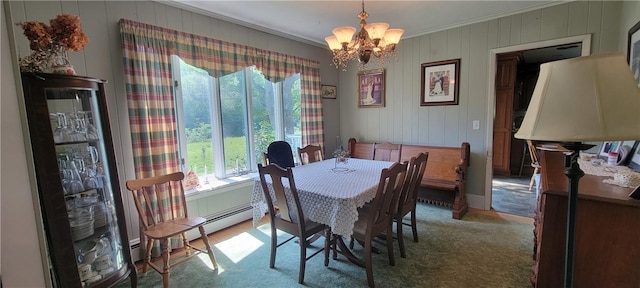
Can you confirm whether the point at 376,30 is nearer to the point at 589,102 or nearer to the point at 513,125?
the point at 589,102

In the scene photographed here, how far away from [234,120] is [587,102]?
10.4 ft

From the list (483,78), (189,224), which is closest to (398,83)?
(483,78)

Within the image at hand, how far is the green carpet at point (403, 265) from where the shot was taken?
2.11 m

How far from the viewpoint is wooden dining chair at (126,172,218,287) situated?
2064 mm

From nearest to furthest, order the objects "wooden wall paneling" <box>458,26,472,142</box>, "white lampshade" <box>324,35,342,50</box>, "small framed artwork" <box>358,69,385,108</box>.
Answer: "white lampshade" <box>324,35,342,50</box>, "wooden wall paneling" <box>458,26,472,142</box>, "small framed artwork" <box>358,69,385,108</box>

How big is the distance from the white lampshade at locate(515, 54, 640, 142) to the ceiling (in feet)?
7.05

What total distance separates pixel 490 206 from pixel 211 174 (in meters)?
3.61

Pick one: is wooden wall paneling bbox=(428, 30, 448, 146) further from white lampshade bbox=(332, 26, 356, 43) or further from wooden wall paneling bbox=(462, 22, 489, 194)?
white lampshade bbox=(332, 26, 356, 43)

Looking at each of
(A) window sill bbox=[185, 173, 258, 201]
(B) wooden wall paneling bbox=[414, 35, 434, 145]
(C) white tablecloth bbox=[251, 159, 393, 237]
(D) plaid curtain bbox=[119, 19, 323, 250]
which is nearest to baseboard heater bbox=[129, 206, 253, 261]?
(A) window sill bbox=[185, 173, 258, 201]

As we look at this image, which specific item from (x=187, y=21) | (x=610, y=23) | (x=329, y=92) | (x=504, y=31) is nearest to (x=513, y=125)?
(x=504, y=31)

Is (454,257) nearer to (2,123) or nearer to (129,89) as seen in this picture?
(2,123)

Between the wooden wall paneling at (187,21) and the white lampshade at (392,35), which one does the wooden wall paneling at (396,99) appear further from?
the wooden wall paneling at (187,21)

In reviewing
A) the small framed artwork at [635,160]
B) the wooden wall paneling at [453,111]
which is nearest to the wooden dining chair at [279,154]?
the wooden wall paneling at [453,111]

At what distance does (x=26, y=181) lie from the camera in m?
1.14
